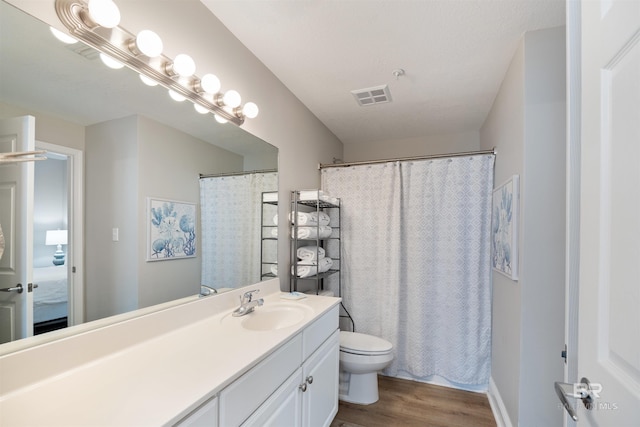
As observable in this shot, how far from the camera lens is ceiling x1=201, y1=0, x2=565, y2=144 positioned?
149 cm

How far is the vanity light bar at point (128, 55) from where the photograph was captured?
3.14 ft

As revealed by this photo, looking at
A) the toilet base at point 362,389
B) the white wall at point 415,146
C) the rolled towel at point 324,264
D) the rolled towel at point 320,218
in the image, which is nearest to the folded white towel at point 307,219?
the rolled towel at point 320,218

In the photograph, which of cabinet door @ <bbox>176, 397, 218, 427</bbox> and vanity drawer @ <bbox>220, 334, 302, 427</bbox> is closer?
cabinet door @ <bbox>176, 397, 218, 427</bbox>

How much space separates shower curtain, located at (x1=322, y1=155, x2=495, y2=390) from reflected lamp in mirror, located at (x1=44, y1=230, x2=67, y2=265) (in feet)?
6.98

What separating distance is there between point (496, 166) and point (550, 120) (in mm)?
761

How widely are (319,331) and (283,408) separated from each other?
0.44m

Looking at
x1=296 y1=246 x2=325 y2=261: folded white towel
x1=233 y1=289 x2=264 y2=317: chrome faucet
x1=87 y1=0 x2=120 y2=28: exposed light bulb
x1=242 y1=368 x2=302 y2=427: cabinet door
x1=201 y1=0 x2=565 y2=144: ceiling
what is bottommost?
x1=242 y1=368 x2=302 y2=427: cabinet door

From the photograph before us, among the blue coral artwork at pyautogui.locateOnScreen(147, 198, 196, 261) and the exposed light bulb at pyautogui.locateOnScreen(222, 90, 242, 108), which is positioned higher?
the exposed light bulb at pyautogui.locateOnScreen(222, 90, 242, 108)

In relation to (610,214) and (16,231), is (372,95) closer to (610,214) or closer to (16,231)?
(610,214)

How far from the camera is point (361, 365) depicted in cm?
209

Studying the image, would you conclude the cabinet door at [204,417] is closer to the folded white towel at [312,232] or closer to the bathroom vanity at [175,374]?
the bathroom vanity at [175,374]

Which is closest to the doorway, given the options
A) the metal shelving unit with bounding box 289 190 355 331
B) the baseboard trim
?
the metal shelving unit with bounding box 289 190 355 331

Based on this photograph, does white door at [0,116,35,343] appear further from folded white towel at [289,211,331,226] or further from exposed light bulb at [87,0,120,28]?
folded white towel at [289,211,331,226]

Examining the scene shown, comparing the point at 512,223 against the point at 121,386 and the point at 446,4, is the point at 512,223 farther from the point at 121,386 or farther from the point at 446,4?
the point at 121,386
